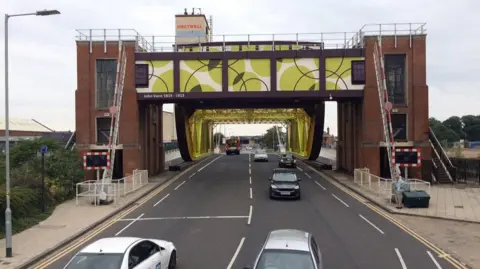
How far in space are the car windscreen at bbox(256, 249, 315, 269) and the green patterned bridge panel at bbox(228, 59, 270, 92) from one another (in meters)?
28.4

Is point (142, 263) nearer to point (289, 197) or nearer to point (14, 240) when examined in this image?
point (14, 240)

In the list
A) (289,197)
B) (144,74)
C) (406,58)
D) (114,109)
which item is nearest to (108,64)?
(144,74)

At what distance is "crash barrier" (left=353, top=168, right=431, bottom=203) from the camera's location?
2833cm

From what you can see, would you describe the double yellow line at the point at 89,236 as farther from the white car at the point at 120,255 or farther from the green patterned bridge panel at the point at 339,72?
the green patterned bridge panel at the point at 339,72

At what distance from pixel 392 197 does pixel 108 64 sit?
23.1m

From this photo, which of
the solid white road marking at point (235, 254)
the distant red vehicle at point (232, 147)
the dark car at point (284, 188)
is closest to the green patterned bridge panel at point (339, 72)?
the dark car at point (284, 188)

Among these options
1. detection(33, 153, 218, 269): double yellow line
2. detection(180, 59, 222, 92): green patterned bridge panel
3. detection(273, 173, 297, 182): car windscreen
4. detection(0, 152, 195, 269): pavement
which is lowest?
detection(33, 153, 218, 269): double yellow line

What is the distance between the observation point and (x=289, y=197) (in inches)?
1105

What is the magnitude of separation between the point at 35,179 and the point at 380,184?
66.1 ft

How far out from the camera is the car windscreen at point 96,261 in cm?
967

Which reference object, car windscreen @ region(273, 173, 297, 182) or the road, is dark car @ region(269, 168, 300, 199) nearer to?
car windscreen @ region(273, 173, 297, 182)

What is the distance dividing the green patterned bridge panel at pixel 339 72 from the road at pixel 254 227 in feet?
27.4

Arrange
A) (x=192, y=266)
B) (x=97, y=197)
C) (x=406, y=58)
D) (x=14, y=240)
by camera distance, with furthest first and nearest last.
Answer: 1. (x=406, y=58)
2. (x=97, y=197)
3. (x=14, y=240)
4. (x=192, y=266)

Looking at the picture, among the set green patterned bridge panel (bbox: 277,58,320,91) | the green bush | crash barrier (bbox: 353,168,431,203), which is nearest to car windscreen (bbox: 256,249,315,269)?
the green bush
